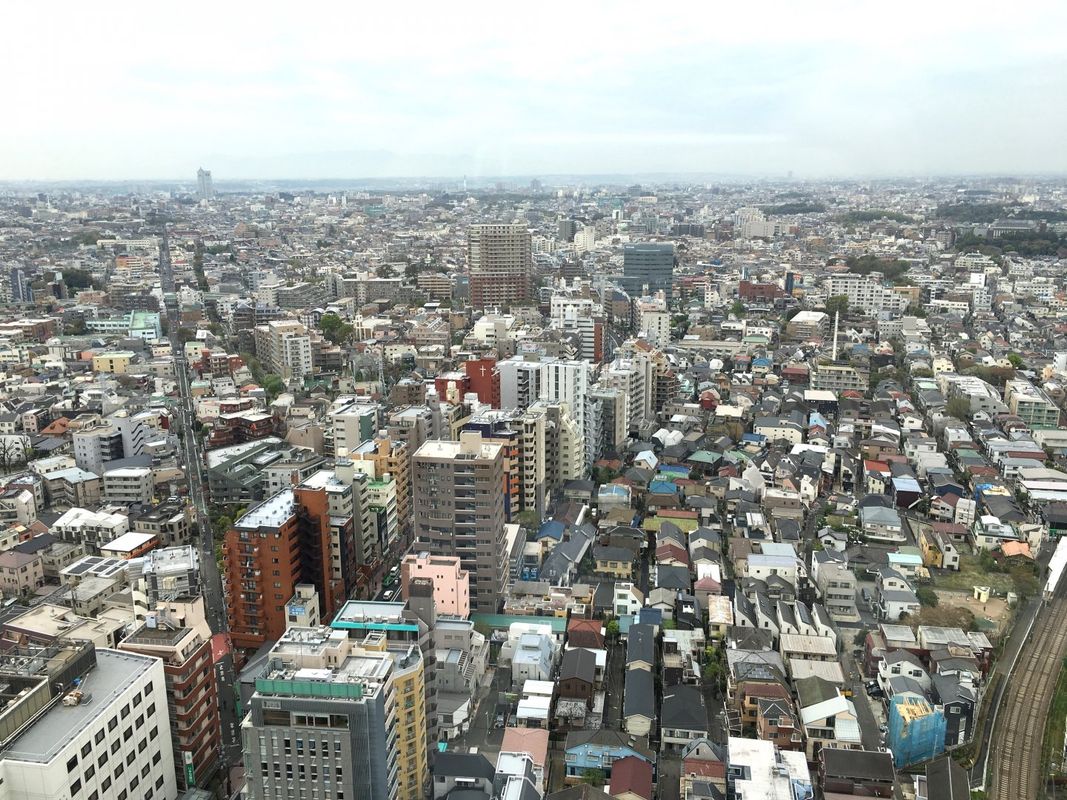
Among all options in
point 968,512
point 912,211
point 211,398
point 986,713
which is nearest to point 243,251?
point 211,398

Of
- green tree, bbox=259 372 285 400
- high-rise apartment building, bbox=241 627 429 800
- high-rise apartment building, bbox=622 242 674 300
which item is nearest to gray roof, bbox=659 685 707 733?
high-rise apartment building, bbox=241 627 429 800

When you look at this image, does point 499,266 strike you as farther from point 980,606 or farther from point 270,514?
point 980,606

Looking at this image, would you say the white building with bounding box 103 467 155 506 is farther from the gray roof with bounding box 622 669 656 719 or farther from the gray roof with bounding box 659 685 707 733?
the gray roof with bounding box 659 685 707 733

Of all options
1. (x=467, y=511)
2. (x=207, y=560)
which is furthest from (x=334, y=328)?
(x=467, y=511)

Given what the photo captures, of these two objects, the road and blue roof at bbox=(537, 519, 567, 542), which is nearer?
the road

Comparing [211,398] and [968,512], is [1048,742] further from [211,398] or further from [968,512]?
[211,398]
